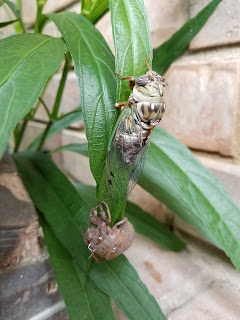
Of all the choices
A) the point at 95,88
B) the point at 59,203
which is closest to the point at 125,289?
the point at 59,203

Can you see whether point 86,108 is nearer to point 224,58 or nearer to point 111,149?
point 111,149

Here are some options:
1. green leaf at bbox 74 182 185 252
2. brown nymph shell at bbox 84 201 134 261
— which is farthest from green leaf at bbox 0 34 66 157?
green leaf at bbox 74 182 185 252

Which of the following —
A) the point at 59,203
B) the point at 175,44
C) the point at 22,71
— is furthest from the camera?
the point at 175,44

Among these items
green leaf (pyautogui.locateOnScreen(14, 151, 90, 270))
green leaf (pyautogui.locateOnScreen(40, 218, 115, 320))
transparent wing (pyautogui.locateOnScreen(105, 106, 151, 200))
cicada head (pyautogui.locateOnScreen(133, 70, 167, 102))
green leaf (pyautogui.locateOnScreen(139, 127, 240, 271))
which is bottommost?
green leaf (pyautogui.locateOnScreen(40, 218, 115, 320))

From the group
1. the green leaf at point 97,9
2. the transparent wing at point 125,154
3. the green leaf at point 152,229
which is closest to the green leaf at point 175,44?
the green leaf at point 97,9

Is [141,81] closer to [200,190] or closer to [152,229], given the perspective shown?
[200,190]

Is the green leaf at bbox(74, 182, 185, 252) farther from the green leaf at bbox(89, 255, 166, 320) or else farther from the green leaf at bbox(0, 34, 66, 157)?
the green leaf at bbox(0, 34, 66, 157)
